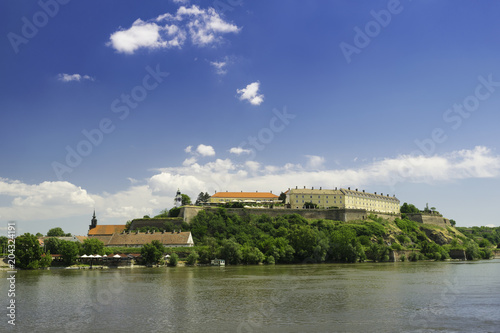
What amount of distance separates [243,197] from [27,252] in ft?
224

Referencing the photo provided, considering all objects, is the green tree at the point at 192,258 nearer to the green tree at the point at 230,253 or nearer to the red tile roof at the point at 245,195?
the green tree at the point at 230,253

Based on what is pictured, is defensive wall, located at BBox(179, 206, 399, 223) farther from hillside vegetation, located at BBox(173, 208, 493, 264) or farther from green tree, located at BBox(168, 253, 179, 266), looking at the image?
green tree, located at BBox(168, 253, 179, 266)

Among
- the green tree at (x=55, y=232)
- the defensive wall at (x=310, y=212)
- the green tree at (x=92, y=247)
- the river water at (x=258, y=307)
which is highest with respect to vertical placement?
the defensive wall at (x=310, y=212)

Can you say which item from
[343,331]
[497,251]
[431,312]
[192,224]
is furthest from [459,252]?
[343,331]

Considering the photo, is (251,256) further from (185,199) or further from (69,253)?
(185,199)

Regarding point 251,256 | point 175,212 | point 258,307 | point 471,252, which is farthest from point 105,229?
point 258,307

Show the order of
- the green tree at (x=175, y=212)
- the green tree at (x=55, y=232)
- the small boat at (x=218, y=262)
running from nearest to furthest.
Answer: the small boat at (x=218, y=262), the green tree at (x=175, y=212), the green tree at (x=55, y=232)

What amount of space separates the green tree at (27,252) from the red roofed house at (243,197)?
61777mm

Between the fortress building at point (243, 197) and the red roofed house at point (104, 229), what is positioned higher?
the fortress building at point (243, 197)

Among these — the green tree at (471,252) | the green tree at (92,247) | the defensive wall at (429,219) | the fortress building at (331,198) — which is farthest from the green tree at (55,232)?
the green tree at (471,252)

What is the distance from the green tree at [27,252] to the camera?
5559 centimetres

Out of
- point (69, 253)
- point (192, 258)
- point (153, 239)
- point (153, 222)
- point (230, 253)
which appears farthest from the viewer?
point (153, 222)

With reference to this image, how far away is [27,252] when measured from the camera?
2215 inches

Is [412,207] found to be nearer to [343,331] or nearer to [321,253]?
[321,253]
